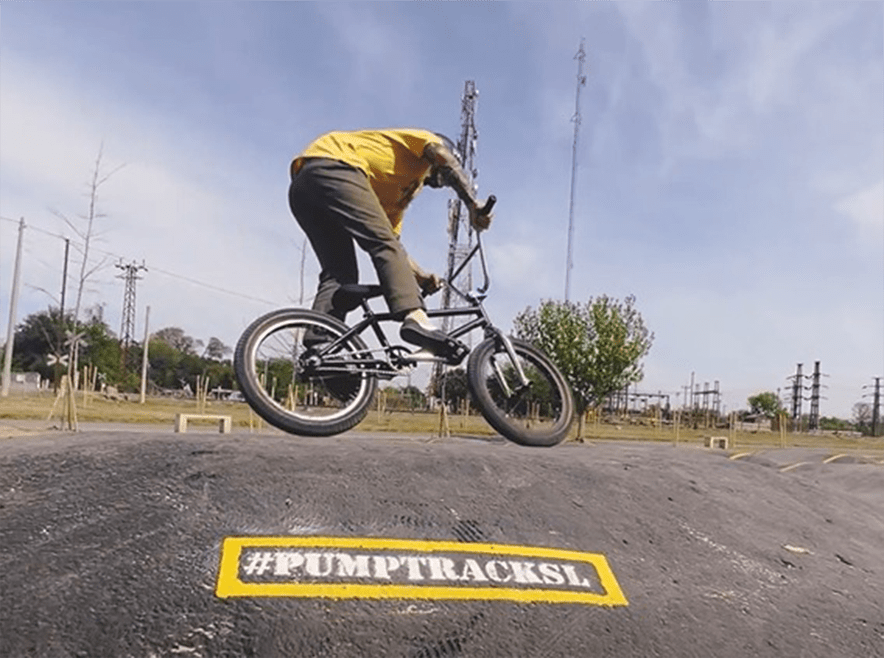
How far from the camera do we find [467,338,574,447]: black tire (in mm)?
4734

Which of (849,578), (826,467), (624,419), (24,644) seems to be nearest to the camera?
(24,644)

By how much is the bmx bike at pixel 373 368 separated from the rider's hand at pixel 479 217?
7 centimetres

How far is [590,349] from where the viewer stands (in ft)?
116

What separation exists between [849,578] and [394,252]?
2.81m

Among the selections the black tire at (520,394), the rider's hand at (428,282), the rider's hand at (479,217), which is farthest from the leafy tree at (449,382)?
the rider's hand at (479,217)

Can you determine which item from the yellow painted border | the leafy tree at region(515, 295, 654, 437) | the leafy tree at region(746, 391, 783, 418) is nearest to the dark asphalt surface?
the yellow painted border

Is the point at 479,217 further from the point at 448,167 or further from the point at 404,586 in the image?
the point at 404,586

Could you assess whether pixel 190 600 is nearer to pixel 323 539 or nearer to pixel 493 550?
pixel 323 539

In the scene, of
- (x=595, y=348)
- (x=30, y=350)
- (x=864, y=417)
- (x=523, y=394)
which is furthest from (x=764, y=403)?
(x=523, y=394)

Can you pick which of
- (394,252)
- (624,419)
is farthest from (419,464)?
(624,419)

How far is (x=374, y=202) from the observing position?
15.0ft

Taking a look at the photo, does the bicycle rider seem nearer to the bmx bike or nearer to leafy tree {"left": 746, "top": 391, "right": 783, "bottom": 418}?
the bmx bike

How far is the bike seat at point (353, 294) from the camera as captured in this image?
4.73 m

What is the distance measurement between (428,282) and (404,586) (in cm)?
293
